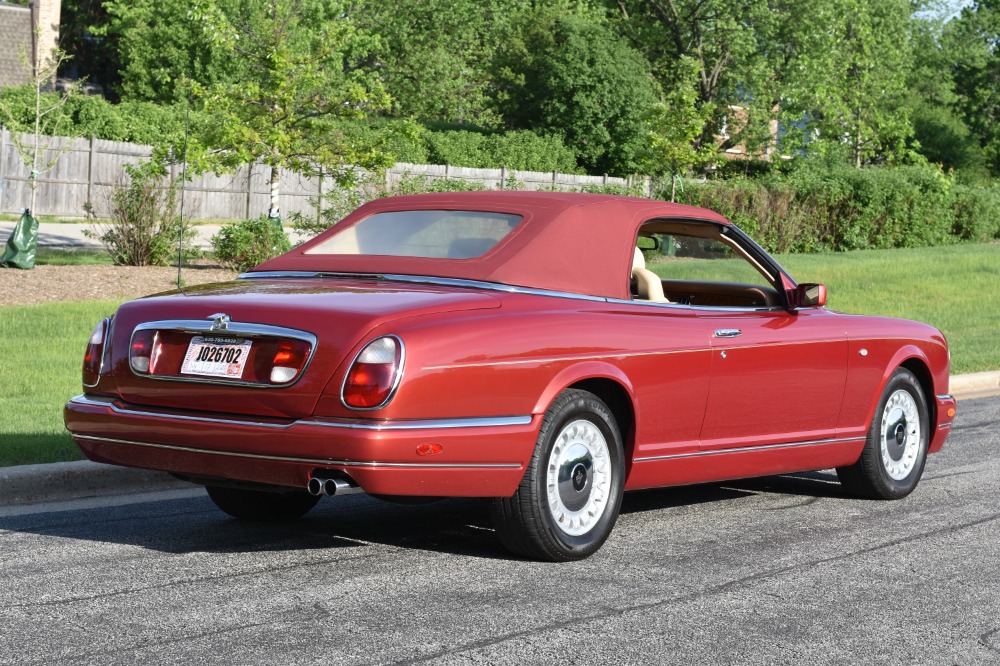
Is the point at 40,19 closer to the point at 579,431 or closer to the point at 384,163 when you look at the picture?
the point at 384,163

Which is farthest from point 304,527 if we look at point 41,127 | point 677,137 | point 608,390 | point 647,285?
point 41,127

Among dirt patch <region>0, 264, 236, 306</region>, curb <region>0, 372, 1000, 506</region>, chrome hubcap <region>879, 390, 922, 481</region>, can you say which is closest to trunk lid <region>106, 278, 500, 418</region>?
curb <region>0, 372, 1000, 506</region>

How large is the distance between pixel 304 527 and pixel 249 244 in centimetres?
1365

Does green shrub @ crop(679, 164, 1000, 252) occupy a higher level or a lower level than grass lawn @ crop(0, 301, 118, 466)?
higher

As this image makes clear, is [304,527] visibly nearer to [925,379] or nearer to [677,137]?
[925,379]

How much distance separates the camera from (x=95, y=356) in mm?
6262

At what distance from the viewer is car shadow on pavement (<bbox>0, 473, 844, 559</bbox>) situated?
644 centimetres

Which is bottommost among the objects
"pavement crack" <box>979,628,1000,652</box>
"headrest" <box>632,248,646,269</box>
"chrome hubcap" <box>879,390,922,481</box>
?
"pavement crack" <box>979,628,1000,652</box>

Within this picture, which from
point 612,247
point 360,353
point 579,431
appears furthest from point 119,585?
point 612,247

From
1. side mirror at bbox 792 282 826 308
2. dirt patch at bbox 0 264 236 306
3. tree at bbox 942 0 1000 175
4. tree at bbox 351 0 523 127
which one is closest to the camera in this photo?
side mirror at bbox 792 282 826 308

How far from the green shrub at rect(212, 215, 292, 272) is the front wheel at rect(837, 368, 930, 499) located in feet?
42.4

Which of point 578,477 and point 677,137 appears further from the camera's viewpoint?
point 677,137

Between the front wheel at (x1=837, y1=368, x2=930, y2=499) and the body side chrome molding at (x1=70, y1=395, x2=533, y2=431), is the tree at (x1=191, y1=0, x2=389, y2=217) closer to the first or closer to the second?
the front wheel at (x1=837, y1=368, x2=930, y2=499)

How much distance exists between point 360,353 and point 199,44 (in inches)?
1833
